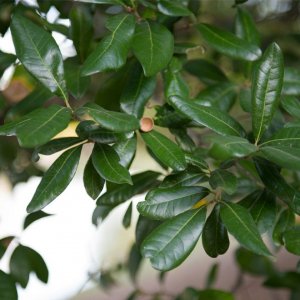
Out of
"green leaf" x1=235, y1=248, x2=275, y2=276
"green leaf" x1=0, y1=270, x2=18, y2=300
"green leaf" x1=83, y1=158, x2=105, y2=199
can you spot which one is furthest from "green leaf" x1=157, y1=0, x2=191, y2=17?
"green leaf" x1=235, y1=248, x2=275, y2=276

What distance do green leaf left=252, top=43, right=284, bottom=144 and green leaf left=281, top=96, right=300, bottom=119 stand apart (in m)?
0.13

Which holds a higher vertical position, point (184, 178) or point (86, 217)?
point (184, 178)

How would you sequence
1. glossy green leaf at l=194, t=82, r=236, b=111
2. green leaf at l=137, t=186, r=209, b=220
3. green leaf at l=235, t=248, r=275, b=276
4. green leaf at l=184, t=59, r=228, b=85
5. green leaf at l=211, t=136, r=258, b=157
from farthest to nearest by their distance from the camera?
1. green leaf at l=235, t=248, r=275, b=276
2. green leaf at l=184, t=59, r=228, b=85
3. glossy green leaf at l=194, t=82, r=236, b=111
4. green leaf at l=137, t=186, r=209, b=220
5. green leaf at l=211, t=136, r=258, b=157

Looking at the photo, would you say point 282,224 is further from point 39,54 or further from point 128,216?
point 39,54

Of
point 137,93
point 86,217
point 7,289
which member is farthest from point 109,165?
point 86,217

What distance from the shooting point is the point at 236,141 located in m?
0.52

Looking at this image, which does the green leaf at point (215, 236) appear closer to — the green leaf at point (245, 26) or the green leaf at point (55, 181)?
the green leaf at point (55, 181)

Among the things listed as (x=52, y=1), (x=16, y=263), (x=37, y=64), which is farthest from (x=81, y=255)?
(x=37, y=64)

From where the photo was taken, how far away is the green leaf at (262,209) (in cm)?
69

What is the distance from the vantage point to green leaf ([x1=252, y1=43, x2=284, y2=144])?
1.96ft

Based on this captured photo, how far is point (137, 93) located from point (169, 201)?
203 mm

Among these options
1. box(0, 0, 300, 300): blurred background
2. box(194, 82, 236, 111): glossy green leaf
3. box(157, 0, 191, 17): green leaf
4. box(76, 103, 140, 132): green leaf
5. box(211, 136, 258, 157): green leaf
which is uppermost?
box(157, 0, 191, 17): green leaf

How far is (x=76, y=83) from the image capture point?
80 centimetres

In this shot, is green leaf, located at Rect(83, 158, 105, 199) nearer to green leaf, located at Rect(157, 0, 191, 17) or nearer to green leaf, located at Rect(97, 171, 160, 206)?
green leaf, located at Rect(97, 171, 160, 206)
